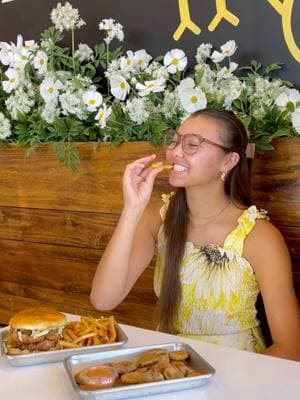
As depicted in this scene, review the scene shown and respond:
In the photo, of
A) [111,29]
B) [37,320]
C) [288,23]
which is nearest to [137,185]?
[37,320]

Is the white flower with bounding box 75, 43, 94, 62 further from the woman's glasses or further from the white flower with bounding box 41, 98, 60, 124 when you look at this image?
the woman's glasses

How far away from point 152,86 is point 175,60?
149 millimetres

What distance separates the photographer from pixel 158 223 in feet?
7.02

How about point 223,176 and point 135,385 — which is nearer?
point 135,385

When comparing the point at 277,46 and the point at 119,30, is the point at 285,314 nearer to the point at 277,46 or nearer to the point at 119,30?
the point at 277,46

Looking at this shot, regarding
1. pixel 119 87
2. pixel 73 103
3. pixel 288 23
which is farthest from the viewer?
pixel 73 103

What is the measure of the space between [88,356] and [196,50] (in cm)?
153

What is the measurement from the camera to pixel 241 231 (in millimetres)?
1914

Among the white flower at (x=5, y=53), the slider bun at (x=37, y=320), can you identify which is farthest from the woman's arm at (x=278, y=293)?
the white flower at (x=5, y=53)

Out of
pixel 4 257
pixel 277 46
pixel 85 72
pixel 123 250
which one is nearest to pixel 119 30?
pixel 85 72

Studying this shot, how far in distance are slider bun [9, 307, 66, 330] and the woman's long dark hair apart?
59 cm

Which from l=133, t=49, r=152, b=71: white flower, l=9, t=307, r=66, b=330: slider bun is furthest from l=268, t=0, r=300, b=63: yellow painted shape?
l=9, t=307, r=66, b=330: slider bun

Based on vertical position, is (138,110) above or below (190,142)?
above

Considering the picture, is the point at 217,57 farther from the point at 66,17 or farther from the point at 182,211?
the point at 66,17
